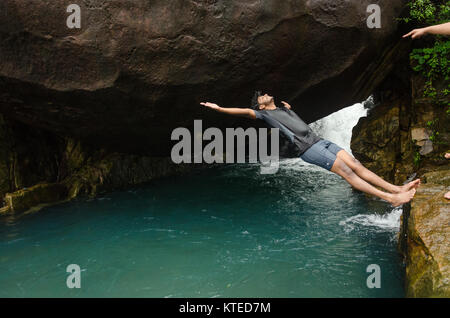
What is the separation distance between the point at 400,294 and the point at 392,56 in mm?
4754

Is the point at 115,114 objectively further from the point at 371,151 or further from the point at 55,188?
the point at 371,151

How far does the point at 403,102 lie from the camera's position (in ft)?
25.1

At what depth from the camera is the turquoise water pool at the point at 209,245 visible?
4445 mm

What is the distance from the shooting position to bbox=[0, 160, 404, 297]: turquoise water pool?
445 cm

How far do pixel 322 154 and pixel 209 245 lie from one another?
2.10 m

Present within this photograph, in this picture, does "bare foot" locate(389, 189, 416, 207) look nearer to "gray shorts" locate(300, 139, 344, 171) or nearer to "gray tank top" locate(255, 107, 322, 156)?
"gray shorts" locate(300, 139, 344, 171)

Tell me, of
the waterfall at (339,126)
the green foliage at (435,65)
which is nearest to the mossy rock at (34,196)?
the green foliage at (435,65)

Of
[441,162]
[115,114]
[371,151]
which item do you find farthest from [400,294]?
[115,114]

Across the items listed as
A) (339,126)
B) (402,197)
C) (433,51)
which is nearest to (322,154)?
(402,197)

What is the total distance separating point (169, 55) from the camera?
232 inches

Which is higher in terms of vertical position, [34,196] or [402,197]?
[402,197]

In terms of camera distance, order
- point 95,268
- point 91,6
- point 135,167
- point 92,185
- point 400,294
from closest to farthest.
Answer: point 400,294, point 95,268, point 91,6, point 92,185, point 135,167

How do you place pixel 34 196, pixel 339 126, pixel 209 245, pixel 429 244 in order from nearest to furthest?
pixel 429 244 < pixel 209 245 < pixel 34 196 < pixel 339 126

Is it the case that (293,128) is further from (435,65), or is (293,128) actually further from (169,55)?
(435,65)
